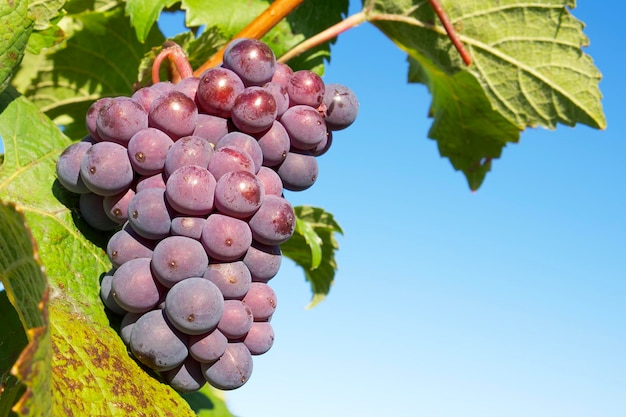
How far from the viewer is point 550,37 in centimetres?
212

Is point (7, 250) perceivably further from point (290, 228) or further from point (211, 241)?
point (290, 228)

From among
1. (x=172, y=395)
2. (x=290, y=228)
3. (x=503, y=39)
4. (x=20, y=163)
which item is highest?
(x=503, y=39)

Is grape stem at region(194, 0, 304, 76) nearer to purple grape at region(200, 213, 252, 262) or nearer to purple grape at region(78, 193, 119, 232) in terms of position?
purple grape at region(78, 193, 119, 232)

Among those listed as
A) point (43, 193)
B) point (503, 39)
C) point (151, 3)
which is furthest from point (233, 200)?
point (503, 39)

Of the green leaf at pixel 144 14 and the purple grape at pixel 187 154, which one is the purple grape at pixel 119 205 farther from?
the green leaf at pixel 144 14

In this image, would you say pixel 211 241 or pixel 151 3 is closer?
pixel 211 241

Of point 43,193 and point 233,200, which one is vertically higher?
point 233,200

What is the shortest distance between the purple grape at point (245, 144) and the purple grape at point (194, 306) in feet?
0.77

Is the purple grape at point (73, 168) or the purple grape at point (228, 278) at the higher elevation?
the purple grape at point (228, 278)

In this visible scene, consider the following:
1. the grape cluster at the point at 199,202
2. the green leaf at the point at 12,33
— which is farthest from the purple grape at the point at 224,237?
the green leaf at the point at 12,33

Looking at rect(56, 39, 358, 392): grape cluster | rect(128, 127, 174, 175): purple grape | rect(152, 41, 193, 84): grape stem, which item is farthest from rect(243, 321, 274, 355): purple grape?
rect(152, 41, 193, 84): grape stem

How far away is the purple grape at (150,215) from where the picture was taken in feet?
4.01

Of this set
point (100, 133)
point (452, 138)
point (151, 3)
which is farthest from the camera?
point (452, 138)

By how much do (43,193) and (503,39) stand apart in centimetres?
137
